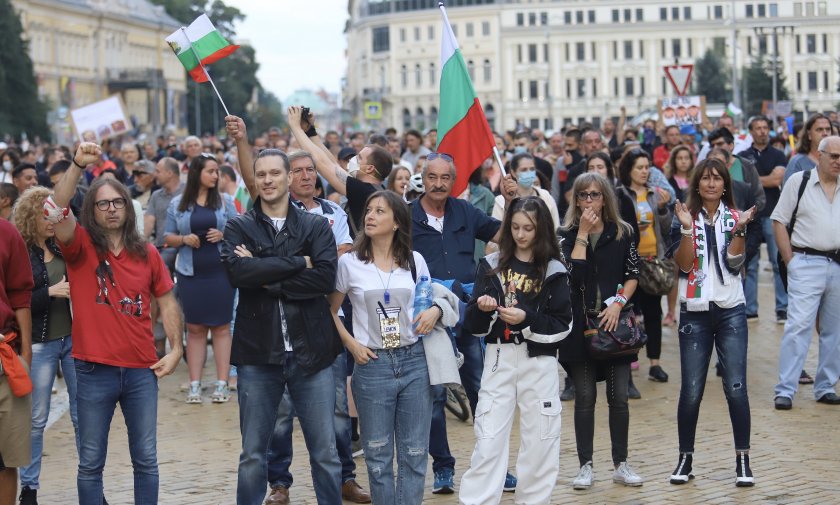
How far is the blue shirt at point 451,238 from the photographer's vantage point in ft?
27.9

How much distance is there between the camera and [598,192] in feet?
27.9

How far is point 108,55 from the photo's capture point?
114188mm

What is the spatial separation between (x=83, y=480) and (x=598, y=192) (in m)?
3.45

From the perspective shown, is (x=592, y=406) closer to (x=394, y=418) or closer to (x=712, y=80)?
(x=394, y=418)

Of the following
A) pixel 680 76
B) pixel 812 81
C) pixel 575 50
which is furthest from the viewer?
pixel 575 50

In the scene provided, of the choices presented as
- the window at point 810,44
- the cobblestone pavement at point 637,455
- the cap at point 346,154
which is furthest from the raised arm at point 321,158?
the window at point 810,44

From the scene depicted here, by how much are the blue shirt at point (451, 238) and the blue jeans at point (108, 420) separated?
6.53 feet

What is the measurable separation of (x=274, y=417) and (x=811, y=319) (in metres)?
5.35

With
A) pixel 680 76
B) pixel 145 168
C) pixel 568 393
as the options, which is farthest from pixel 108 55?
pixel 568 393

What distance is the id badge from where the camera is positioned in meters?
7.17

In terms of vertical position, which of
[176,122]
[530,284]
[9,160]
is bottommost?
[530,284]

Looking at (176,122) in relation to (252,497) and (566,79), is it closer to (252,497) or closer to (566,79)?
(566,79)

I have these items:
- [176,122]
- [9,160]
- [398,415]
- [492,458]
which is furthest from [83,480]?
[176,122]

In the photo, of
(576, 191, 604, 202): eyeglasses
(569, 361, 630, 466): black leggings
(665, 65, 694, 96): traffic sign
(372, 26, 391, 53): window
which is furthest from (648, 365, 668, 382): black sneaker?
(372, 26, 391, 53): window
